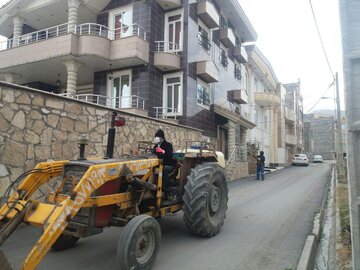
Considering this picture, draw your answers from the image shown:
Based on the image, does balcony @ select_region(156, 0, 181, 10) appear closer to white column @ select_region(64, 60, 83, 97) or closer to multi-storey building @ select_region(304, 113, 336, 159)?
white column @ select_region(64, 60, 83, 97)

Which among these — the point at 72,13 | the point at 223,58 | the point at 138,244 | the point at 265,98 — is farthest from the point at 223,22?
the point at 138,244

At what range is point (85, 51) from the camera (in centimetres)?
1598

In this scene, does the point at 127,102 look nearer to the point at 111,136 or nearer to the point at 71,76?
the point at 71,76

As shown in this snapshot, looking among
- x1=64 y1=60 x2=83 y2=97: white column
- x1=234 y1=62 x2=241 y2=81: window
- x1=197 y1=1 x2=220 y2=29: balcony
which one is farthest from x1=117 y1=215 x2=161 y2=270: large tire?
x1=234 y1=62 x2=241 y2=81: window

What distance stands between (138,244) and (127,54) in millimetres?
13255

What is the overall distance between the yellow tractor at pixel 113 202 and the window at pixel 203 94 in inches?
522

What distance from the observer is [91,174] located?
414 cm

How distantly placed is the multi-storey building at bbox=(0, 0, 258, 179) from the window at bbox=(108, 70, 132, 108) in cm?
6

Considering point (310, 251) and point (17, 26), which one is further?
point (17, 26)

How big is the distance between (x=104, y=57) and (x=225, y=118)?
33.2 feet

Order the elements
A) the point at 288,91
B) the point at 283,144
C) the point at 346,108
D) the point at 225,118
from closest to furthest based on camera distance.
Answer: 1. the point at 346,108
2. the point at 225,118
3. the point at 283,144
4. the point at 288,91

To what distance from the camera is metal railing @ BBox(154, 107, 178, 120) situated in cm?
1762

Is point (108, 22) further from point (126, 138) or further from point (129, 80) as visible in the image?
point (126, 138)

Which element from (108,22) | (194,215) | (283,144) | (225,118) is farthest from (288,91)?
(194,215)
